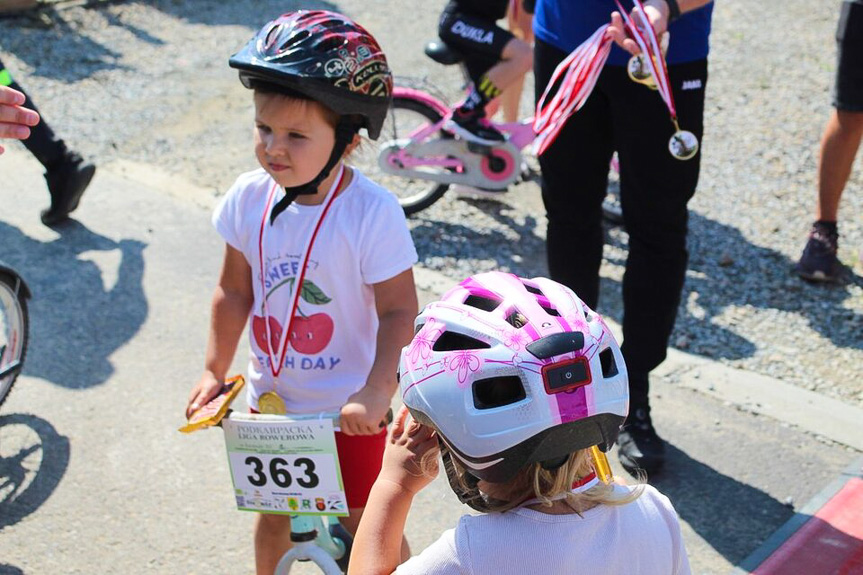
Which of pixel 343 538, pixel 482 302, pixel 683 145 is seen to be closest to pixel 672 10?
pixel 683 145

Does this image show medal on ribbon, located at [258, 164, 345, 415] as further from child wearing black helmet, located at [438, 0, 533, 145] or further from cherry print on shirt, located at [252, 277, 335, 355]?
child wearing black helmet, located at [438, 0, 533, 145]

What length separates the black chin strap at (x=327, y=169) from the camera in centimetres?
271

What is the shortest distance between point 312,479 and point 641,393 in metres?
1.58

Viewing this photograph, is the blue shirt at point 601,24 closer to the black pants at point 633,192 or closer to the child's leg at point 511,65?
the black pants at point 633,192

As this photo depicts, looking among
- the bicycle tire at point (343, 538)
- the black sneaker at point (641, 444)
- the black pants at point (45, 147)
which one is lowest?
the black sneaker at point (641, 444)

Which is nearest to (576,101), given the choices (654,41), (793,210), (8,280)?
(654,41)

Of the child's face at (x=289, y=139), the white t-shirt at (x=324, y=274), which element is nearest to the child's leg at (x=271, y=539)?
the white t-shirt at (x=324, y=274)

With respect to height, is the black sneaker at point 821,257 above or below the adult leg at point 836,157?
below

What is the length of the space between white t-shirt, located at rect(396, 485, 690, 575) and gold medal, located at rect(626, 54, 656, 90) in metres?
1.74

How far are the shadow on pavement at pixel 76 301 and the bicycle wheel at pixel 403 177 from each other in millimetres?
1381

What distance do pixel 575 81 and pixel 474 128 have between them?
2351mm

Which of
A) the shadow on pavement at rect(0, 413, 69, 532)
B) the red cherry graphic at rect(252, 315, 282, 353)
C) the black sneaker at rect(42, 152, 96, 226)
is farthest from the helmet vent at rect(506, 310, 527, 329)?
the black sneaker at rect(42, 152, 96, 226)

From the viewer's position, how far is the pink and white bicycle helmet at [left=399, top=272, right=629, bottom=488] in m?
1.81

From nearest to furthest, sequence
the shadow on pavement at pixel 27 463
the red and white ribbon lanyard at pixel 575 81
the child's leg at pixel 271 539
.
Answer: the child's leg at pixel 271 539, the red and white ribbon lanyard at pixel 575 81, the shadow on pavement at pixel 27 463
